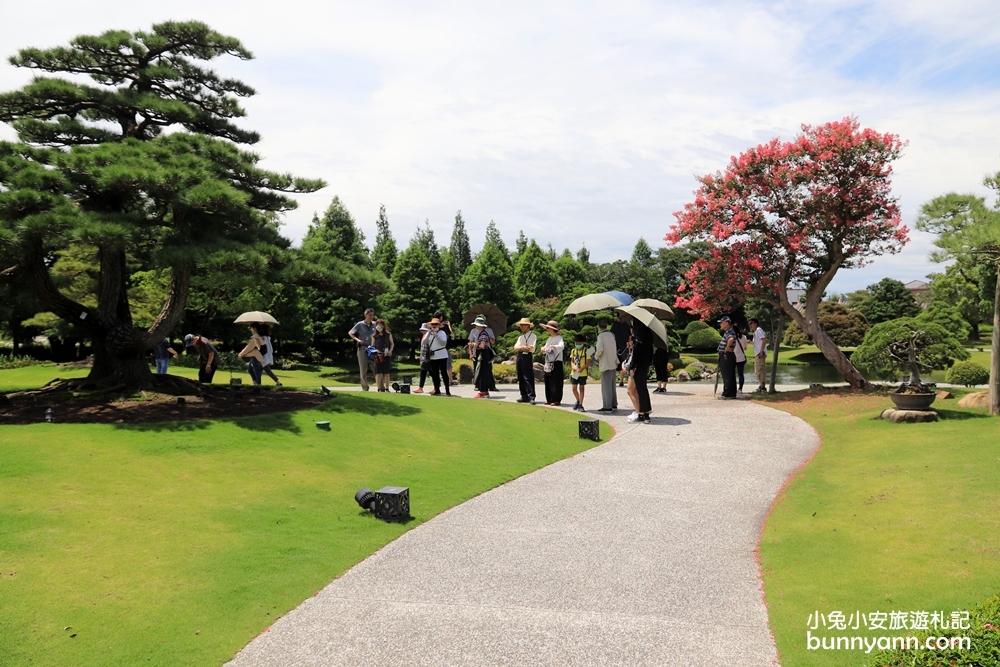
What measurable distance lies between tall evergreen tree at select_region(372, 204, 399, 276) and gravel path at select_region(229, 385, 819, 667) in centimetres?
3595

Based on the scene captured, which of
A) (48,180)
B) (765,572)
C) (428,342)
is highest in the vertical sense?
(48,180)

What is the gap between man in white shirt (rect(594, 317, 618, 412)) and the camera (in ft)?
47.8

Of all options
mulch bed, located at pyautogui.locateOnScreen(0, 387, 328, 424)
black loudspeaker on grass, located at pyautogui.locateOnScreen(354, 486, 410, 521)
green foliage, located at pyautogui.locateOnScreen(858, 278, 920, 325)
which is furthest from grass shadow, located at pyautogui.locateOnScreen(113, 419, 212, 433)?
green foliage, located at pyautogui.locateOnScreen(858, 278, 920, 325)

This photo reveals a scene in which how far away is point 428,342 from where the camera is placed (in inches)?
636

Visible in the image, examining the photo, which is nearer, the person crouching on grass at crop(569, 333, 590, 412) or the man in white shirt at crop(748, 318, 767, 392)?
the person crouching on grass at crop(569, 333, 590, 412)

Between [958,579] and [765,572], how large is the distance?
1.40m

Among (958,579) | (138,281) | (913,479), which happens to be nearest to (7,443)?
(958,579)

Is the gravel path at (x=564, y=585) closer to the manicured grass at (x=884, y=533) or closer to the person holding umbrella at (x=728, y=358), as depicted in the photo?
the manicured grass at (x=884, y=533)

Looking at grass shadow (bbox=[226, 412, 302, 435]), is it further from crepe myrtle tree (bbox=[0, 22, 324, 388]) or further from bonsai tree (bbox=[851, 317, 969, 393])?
bonsai tree (bbox=[851, 317, 969, 393])

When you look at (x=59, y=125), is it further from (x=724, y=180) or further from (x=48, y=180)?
(x=724, y=180)

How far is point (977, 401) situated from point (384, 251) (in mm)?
45642

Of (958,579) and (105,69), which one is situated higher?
(105,69)

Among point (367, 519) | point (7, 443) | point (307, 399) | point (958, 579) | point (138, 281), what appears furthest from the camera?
point (138, 281)

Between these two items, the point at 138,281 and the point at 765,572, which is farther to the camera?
the point at 138,281
